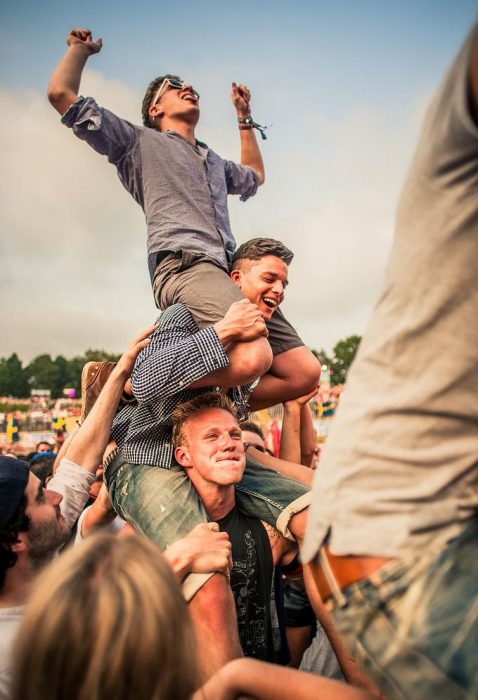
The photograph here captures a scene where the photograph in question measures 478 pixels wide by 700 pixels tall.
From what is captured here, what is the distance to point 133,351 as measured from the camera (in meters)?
3.30

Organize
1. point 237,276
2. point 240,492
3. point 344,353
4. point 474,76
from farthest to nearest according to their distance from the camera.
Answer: point 344,353 → point 237,276 → point 240,492 → point 474,76

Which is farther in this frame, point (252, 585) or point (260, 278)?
point (260, 278)

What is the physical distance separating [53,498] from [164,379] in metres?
1.12

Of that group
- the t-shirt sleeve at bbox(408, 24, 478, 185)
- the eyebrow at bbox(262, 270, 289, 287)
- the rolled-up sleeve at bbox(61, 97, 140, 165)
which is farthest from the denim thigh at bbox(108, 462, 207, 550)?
the t-shirt sleeve at bbox(408, 24, 478, 185)

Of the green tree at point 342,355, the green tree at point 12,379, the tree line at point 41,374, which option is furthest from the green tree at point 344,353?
the green tree at point 12,379

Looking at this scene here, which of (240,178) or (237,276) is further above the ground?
(240,178)

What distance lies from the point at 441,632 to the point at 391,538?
182 mm

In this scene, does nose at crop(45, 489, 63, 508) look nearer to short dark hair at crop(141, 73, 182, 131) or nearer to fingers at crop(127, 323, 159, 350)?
fingers at crop(127, 323, 159, 350)

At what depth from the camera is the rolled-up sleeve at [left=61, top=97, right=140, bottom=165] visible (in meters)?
3.02

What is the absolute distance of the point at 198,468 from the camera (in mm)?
3012

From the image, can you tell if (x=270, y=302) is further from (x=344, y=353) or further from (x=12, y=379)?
(x=12, y=379)

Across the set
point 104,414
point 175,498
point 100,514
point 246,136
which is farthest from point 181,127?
point 100,514

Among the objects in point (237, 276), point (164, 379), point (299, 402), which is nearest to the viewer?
point (164, 379)

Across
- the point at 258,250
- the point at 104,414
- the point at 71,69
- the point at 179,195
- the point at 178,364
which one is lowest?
the point at 104,414
